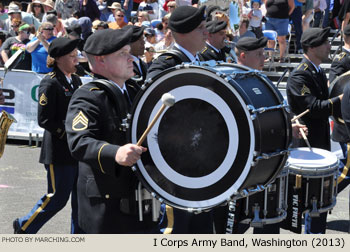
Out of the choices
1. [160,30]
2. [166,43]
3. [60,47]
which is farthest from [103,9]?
[60,47]

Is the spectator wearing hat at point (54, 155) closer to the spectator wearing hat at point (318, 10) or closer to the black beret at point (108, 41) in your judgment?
the black beret at point (108, 41)

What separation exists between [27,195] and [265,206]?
3.40 meters

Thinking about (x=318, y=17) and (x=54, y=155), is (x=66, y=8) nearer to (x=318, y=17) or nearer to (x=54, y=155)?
(x=318, y=17)

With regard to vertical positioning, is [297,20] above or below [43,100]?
below

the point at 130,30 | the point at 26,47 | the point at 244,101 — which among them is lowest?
the point at 26,47

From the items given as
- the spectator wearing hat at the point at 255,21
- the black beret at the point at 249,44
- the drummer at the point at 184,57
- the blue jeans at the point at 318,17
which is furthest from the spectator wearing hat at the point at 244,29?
the drummer at the point at 184,57

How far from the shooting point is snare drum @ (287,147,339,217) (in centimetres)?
586

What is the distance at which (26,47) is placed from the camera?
11094mm

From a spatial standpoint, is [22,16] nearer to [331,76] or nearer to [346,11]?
[346,11]

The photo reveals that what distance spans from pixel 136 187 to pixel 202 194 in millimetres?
472

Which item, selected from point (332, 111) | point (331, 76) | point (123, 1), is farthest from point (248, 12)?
point (332, 111)

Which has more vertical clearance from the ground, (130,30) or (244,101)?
(130,30)

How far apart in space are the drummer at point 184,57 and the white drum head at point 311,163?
3.42 ft

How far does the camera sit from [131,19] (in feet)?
53.9
